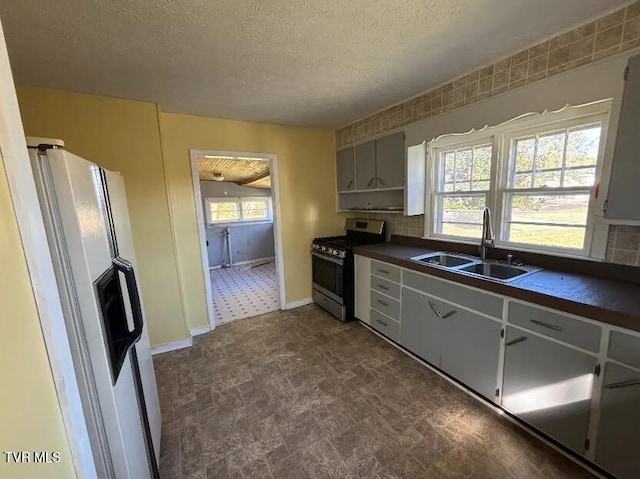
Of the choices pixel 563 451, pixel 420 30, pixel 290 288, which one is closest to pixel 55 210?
pixel 420 30

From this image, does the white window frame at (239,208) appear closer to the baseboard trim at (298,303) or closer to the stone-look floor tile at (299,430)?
the baseboard trim at (298,303)

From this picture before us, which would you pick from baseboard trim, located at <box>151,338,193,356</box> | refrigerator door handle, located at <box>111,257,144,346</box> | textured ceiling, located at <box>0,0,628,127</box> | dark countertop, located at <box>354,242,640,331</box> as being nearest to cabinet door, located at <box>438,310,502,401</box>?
dark countertop, located at <box>354,242,640,331</box>

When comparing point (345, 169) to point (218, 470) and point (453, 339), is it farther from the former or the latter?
point (218, 470)

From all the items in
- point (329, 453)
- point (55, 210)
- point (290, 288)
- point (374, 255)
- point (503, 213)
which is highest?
point (55, 210)

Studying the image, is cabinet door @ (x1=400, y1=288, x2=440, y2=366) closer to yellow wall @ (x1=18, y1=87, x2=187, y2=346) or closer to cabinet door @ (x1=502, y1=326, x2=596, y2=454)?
cabinet door @ (x1=502, y1=326, x2=596, y2=454)

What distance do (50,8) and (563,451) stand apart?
11.4 ft

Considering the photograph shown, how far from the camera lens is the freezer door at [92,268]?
816 mm

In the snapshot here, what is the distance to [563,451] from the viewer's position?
1.52 meters

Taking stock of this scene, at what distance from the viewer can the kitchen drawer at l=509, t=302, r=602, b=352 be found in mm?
1341

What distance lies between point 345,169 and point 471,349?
2469 mm

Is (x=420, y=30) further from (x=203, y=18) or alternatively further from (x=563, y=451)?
(x=563, y=451)

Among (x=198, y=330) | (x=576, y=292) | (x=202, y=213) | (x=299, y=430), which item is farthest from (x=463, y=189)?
(x=198, y=330)

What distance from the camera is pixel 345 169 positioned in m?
3.54

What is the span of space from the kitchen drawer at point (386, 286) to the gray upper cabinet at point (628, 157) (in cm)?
149
